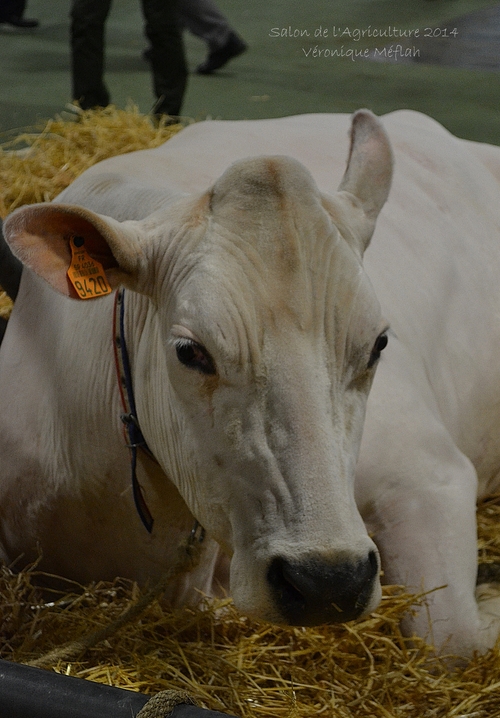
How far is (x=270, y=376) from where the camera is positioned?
1.57 metres

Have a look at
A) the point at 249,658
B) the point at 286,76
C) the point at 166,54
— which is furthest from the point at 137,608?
the point at 286,76

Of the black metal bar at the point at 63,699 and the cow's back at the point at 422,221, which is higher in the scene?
the black metal bar at the point at 63,699

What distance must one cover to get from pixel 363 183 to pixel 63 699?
1.12m

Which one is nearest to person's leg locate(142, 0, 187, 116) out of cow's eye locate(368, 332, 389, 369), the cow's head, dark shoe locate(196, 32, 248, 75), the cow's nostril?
dark shoe locate(196, 32, 248, 75)

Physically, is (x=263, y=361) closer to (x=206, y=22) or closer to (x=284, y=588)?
(x=284, y=588)

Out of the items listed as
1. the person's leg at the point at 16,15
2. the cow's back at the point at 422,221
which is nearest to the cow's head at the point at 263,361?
the cow's back at the point at 422,221

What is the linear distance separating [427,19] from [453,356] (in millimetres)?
3914

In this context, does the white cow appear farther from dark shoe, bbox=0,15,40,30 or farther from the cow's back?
dark shoe, bbox=0,15,40,30

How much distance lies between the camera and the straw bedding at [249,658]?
1.94 meters

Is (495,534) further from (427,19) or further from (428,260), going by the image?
(427,19)

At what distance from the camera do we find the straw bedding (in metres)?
1.94

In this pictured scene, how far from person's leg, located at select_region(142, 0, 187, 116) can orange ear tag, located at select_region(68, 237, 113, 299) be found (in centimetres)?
389

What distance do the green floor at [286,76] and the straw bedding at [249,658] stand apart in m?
4.19

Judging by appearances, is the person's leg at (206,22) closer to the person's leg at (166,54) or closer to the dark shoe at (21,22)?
the person's leg at (166,54)
